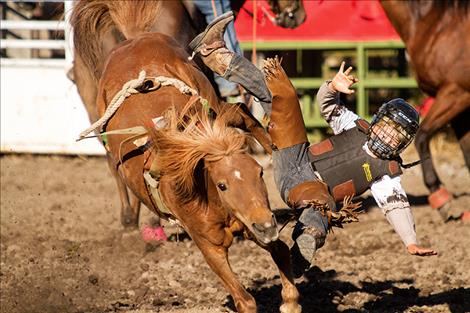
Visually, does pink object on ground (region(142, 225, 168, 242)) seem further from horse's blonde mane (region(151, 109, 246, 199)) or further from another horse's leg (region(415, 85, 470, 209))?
horse's blonde mane (region(151, 109, 246, 199))

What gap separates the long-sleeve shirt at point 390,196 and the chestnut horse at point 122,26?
1.56 meters

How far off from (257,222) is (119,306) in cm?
190

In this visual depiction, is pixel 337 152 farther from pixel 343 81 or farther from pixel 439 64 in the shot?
pixel 439 64

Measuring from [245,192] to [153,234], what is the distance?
3057 millimetres

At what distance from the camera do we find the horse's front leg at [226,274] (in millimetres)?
4418

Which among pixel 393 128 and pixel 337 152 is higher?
pixel 393 128

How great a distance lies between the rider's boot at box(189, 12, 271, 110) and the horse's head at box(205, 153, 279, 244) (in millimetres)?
860

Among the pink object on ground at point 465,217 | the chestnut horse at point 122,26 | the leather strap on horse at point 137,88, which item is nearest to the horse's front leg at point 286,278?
the leather strap on horse at point 137,88

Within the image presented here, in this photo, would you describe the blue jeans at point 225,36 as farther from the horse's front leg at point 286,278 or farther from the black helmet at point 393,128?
the horse's front leg at point 286,278

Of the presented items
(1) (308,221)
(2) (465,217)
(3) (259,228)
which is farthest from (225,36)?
(3) (259,228)

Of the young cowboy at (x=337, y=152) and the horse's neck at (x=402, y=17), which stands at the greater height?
the young cowboy at (x=337, y=152)

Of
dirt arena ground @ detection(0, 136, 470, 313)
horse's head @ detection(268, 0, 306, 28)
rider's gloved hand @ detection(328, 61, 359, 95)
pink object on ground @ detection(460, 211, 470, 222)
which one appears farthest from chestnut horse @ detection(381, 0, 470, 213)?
rider's gloved hand @ detection(328, 61, 359, 95)

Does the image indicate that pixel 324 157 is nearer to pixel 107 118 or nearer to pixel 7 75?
pixel 107 118

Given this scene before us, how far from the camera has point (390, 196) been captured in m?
4.80
